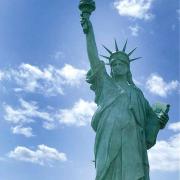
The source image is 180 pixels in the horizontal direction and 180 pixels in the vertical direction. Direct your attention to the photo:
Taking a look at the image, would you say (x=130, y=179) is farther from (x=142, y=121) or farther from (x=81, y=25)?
(x=81, y=25)

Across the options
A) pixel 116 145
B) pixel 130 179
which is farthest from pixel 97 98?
pixel 130 179

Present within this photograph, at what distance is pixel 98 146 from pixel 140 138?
106 centimetres

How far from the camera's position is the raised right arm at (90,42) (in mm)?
14320

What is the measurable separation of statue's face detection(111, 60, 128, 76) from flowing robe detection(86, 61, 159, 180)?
0.27 meters

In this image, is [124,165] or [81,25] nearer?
[124,165]

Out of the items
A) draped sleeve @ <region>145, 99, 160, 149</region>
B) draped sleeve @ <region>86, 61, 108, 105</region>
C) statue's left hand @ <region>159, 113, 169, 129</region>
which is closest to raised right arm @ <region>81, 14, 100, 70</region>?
draped sleeve @ <region>86, 61, 108, 105</region>

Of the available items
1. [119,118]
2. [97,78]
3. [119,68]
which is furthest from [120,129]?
[119,68]

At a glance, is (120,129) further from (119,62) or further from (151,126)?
(119,62)

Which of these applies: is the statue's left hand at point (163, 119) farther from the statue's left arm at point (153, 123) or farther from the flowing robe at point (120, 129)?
the flowing robe at point (120, 129)

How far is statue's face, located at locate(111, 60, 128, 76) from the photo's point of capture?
14.7 m

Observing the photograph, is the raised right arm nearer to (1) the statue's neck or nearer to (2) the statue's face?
(2) the statue's face

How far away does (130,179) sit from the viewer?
12.9 m

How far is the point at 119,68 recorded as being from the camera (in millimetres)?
14664

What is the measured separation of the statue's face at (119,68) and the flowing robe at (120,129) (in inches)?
10.6
